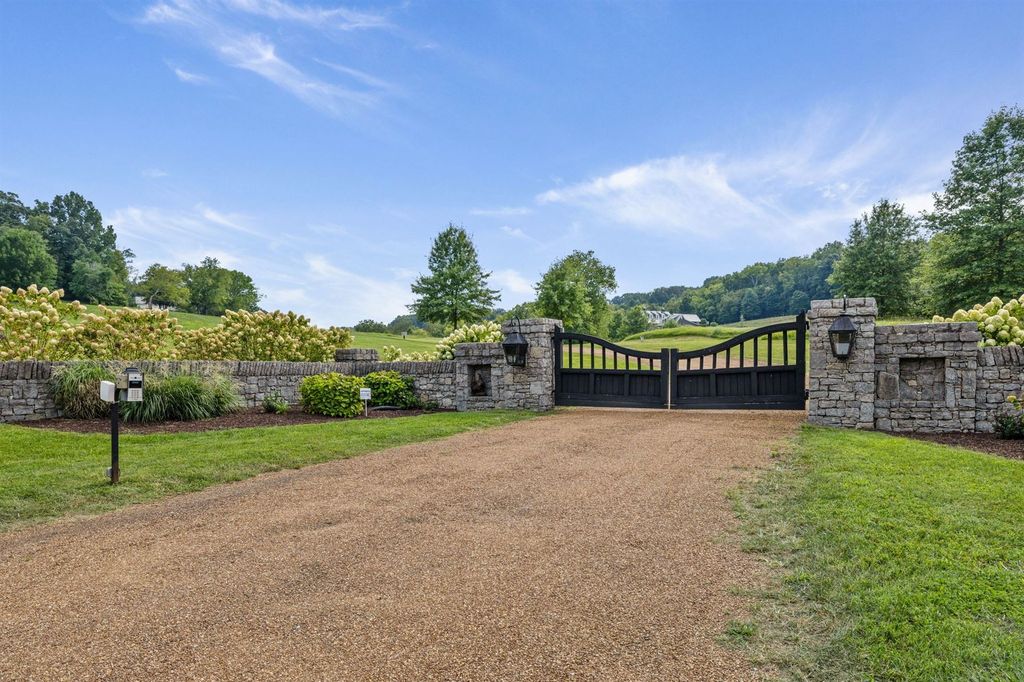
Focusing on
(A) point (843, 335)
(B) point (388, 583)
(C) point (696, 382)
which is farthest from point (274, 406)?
(A) point (843, 335)

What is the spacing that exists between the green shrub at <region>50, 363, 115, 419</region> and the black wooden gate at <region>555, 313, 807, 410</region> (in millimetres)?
8636

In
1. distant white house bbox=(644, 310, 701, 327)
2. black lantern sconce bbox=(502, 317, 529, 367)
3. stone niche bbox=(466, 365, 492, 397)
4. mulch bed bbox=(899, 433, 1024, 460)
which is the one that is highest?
distant white house bbox=(644, 310, 701, 327)

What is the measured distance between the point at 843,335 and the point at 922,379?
5.17 ft

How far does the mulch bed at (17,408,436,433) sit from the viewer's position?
815 centimetres

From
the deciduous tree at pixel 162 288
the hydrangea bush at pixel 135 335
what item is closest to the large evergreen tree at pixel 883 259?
the hydrangea bush at pixel 135 335

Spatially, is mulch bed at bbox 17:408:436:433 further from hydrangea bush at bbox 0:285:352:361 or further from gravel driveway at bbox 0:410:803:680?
gravel driveway at bbox 0:410:803:680

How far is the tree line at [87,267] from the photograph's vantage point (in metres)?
44.9

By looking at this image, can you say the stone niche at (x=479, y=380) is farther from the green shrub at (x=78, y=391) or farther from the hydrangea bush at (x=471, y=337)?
the green shrub at (x=78, y=391)

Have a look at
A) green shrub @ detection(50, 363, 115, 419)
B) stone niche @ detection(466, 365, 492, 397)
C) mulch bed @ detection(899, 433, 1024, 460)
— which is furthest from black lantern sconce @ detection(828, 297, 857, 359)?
green shrub @ detection(50, 363, 115, 419)

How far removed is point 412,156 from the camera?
14.1m

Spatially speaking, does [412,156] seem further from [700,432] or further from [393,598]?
[393,598]

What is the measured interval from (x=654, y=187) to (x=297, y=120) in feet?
32.7

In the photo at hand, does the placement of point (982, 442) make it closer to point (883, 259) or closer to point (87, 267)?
point (883, 259)

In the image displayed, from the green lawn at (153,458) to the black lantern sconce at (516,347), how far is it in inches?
94.7
